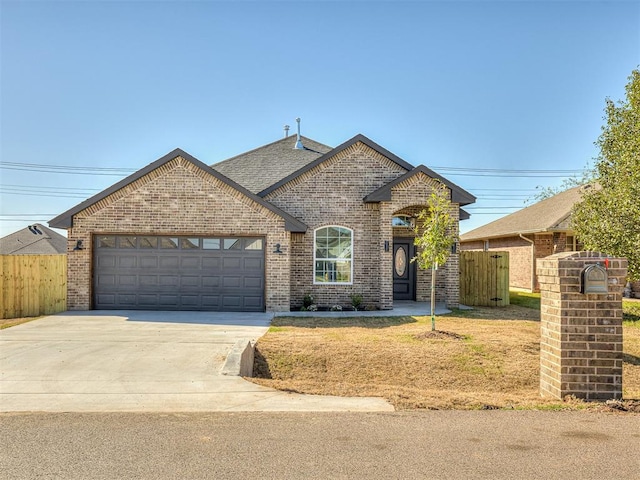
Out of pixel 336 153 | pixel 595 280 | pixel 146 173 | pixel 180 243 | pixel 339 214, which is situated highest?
A: pixel 336 153

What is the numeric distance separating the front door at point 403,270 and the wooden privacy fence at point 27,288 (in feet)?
36.1

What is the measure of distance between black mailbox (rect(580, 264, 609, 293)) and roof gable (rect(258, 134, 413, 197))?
10.6m

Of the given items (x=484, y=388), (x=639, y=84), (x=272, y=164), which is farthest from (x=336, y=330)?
(x=639, y=84)

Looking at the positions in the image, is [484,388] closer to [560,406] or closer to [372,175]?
[560,406]

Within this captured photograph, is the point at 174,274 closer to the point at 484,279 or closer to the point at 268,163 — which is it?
the point at 268,163

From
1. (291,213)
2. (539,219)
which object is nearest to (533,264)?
(539,219)

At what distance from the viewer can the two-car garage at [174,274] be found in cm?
1401

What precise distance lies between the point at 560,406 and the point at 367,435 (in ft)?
7.72

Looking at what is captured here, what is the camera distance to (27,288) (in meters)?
14.0

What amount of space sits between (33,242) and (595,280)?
26.0 meters

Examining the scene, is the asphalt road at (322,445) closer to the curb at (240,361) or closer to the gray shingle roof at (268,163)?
the curb at (240,361)

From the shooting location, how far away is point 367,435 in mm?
4348

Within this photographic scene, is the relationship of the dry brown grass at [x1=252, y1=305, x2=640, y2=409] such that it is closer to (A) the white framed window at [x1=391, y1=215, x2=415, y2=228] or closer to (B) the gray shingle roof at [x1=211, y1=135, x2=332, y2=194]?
(A) the white framed window at [x1=391, y1=215, x2=415, y2=228]

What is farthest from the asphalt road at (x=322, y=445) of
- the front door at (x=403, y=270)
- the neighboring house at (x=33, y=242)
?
the neighboring house at (x=33, y=242)
